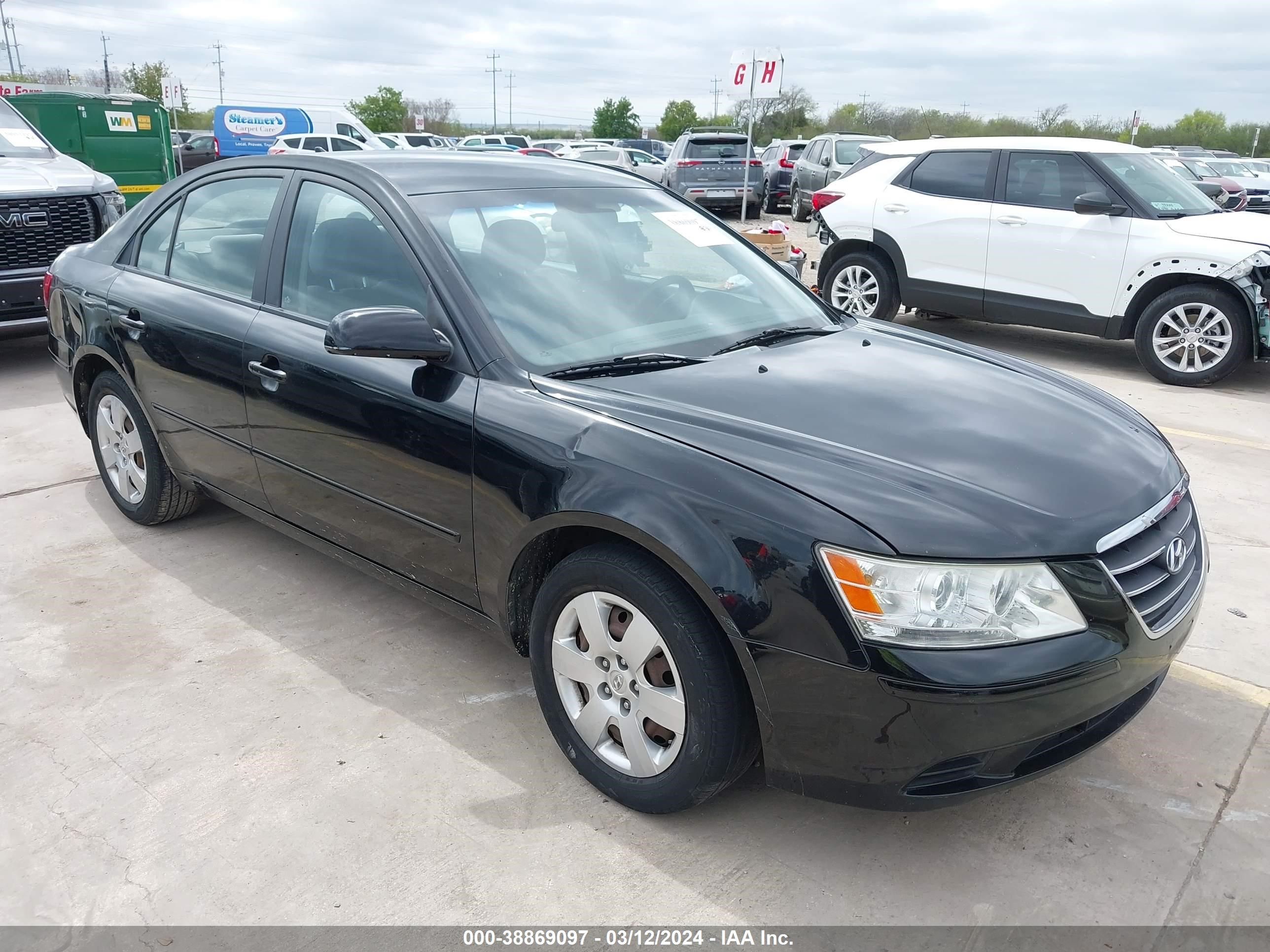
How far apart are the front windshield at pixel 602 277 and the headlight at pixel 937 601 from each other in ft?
3.70

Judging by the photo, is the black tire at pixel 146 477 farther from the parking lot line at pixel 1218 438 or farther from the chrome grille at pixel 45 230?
the parking lot line at pixel 1218 438

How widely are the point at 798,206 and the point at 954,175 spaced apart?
10973 mm

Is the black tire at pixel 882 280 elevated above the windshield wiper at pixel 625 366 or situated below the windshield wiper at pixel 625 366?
below

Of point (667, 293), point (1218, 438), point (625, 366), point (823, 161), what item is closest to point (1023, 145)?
point (1218, 438)

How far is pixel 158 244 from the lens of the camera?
420 cm

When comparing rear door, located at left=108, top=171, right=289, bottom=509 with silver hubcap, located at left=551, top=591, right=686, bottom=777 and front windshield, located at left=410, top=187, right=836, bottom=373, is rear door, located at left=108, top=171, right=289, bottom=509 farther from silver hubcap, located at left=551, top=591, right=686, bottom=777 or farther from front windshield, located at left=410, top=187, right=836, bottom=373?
silver hubcap, located at left=551, top=591, right=686, bottom=777

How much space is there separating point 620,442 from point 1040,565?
1.01 m

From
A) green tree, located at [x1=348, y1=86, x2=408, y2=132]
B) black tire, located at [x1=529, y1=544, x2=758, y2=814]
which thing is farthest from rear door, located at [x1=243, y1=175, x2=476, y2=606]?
green tree, located at [x1=348, y1=86, x2=408, y2=132]

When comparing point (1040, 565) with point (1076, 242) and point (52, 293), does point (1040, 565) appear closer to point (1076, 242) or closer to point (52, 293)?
point (52, 293)

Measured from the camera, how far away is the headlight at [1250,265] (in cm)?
707

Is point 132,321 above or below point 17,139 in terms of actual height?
below

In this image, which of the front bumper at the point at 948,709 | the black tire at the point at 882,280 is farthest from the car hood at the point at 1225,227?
the front bumper at the point at 948,709

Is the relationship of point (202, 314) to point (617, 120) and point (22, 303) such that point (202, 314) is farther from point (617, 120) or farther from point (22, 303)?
point (617, 120)

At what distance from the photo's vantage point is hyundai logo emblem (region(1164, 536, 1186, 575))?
2.45m
